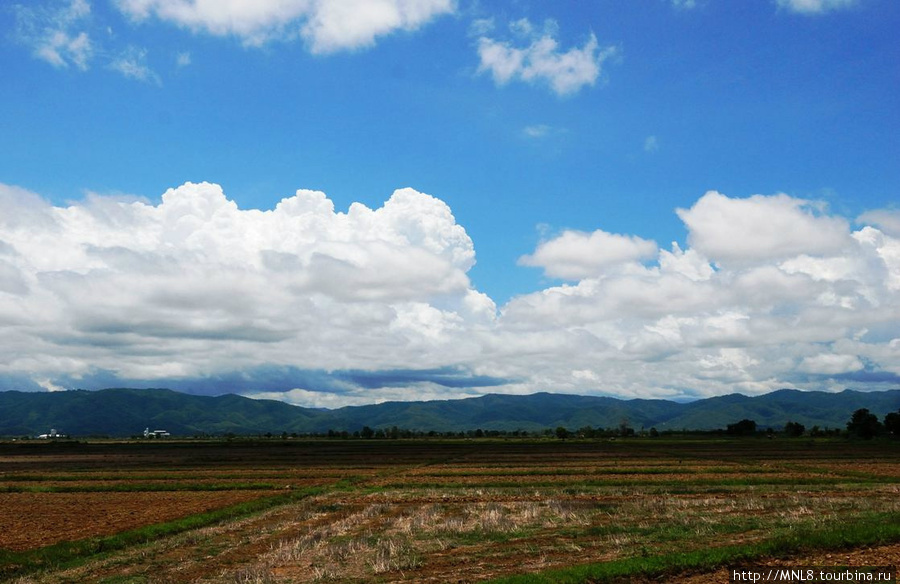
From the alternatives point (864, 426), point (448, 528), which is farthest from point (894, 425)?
point (448, 528)

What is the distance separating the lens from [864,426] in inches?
7347

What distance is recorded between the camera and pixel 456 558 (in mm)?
25438

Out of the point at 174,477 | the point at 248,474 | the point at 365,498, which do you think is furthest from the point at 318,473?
the point at 365,498

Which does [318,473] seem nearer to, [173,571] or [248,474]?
[248,474]

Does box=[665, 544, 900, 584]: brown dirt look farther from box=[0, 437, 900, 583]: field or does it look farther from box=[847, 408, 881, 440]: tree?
box=[847, 408, 881, 440]: tree

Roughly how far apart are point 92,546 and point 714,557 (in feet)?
90.7

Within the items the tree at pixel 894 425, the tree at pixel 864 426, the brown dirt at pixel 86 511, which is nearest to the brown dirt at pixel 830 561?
the brown dirt at pixel 86 511

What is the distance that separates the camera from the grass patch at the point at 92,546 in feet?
87.9

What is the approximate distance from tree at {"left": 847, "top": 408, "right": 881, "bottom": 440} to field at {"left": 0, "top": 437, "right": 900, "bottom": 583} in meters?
147

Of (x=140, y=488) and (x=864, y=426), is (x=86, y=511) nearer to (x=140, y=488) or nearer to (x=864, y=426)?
(x=140, y=488)

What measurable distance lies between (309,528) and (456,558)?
1314 centimetres

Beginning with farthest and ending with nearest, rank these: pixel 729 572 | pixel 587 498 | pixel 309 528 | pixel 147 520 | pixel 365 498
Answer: pixel 365 498, pixel 587 498, pixel 147 520, pixel 309 528, pixel 729 572

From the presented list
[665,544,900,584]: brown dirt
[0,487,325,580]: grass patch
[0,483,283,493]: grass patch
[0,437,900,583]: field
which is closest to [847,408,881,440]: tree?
[0,437,900,583]: field

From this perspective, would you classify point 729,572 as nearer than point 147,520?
Yes
